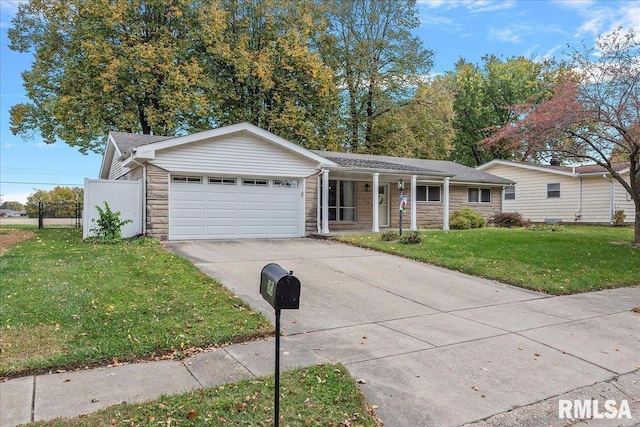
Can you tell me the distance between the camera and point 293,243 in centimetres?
1398

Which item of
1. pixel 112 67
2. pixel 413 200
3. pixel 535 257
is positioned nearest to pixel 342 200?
pixel 413 200

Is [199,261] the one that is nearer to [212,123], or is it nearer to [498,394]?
[498,394]

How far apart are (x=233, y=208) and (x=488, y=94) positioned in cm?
2740

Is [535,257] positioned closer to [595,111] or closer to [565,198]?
[595,111]

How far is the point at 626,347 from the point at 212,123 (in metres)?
23.7

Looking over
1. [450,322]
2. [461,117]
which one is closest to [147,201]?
[450,322]

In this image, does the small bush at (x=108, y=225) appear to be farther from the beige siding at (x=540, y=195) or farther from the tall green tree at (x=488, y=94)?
the tall green tree at (x=488, y=94)

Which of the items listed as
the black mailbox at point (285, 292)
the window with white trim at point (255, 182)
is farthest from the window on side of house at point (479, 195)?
the black mailbox at point (285, 292)

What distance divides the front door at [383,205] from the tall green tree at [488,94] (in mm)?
16214

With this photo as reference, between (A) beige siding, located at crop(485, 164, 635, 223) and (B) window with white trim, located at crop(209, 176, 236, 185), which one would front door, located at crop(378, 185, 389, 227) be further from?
(A) beige siding, located at crop(485, 164, 635, 223)

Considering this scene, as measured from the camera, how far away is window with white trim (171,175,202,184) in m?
13.9

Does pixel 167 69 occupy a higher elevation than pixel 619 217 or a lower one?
higher

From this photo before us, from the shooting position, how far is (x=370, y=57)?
2886 cm

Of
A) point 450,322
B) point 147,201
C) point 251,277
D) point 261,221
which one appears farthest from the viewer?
point 261,221
